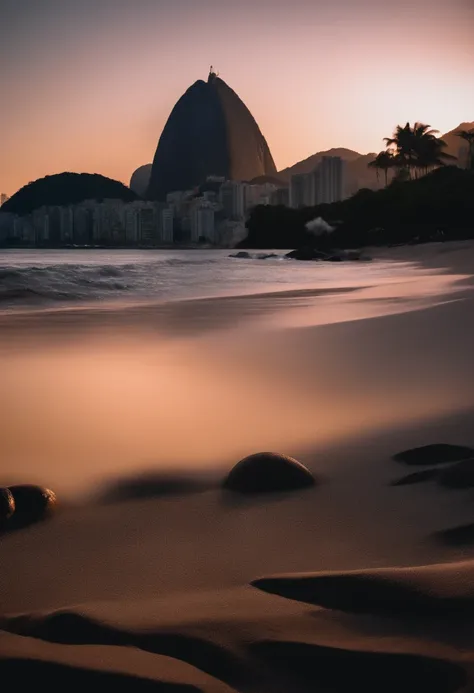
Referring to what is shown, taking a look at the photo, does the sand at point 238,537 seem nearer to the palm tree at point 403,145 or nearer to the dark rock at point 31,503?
the dark rock at point 31,503

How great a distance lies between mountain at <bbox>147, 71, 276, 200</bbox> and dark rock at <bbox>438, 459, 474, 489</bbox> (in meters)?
147

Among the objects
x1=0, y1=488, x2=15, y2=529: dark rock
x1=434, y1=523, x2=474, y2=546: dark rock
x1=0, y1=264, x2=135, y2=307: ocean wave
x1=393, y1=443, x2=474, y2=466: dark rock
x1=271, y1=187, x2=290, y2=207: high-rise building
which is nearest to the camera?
x1=434, y1=523, x2=474, y2=546: dark rock

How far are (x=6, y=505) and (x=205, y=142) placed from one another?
522ft

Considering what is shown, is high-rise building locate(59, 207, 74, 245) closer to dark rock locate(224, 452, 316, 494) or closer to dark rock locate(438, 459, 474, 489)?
dark rock locate(224, 452, 316, 494)

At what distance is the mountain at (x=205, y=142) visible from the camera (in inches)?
5861

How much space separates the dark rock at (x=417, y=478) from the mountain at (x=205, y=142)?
14689 cm

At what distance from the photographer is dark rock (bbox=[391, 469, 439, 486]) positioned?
1544mm

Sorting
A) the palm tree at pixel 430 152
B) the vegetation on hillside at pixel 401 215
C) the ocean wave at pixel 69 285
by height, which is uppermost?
the palm tree at pixel 430 152

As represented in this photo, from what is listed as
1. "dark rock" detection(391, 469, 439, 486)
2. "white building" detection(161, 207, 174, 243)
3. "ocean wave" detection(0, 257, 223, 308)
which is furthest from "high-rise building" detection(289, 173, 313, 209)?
"dark rock" detection(391, 469, 439, 486)

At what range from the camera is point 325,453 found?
183 centimetres

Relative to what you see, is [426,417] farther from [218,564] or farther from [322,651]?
[322,651]

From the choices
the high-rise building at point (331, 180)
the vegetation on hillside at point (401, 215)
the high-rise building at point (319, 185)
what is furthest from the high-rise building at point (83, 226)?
the vegetation on hillside at point (401, 215)

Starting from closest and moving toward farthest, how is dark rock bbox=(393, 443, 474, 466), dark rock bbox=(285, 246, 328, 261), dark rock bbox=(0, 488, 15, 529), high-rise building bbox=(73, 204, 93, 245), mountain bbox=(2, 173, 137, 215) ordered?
dark rock bbox=(0, 488, 15, 529), dark rock bbox=(393, 443, 474, 466), dark rock bbox=(285, 246, 328, 261), high-rise building bbox=(73, 204, 93, 245), mountain bbox=(2, 173, 137, 215)

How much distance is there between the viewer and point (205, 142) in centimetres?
15312
